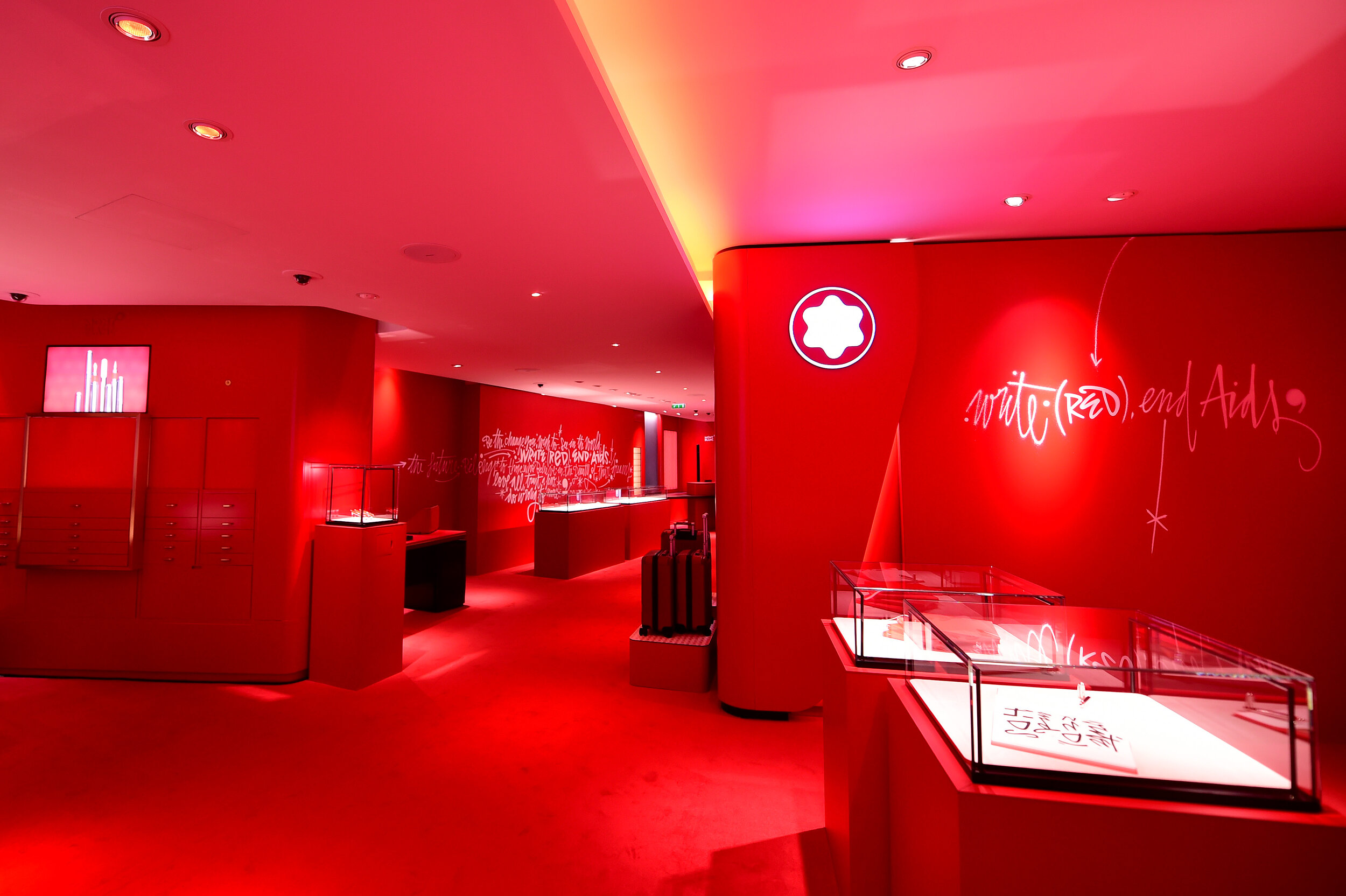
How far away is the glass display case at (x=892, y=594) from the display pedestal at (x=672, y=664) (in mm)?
1877

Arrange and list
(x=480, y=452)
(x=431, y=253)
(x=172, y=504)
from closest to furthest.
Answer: (x=431, y=253)
(x=172, y=504)
(x=480, y=452)

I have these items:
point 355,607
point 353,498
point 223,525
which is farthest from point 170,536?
point 355,607

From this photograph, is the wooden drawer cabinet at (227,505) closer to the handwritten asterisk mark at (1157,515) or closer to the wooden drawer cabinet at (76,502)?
the wooden drawer cabinet at (76,502)

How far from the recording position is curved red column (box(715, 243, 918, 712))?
3.62m

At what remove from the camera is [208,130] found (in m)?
2.13

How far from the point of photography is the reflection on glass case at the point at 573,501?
8766 mm

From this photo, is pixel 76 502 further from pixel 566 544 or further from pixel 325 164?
pixel 566 544

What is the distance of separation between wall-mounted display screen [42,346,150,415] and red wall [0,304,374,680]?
0.21 ft

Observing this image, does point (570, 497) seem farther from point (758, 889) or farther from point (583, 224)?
point (758, 889)

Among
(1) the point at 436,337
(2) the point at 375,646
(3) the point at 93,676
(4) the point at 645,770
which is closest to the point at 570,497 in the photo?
(1) the point at 436,337

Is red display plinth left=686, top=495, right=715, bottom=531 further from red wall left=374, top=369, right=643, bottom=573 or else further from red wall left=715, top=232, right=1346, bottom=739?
red wall left=715, top=232, right=1346, bottom=739

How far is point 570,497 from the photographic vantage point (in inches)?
367

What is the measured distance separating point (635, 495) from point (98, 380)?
7.94 metres

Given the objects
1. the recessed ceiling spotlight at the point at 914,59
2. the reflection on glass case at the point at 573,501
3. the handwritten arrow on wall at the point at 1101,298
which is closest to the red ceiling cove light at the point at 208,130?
the recessed ceiling spotlight at the point at 914,59
